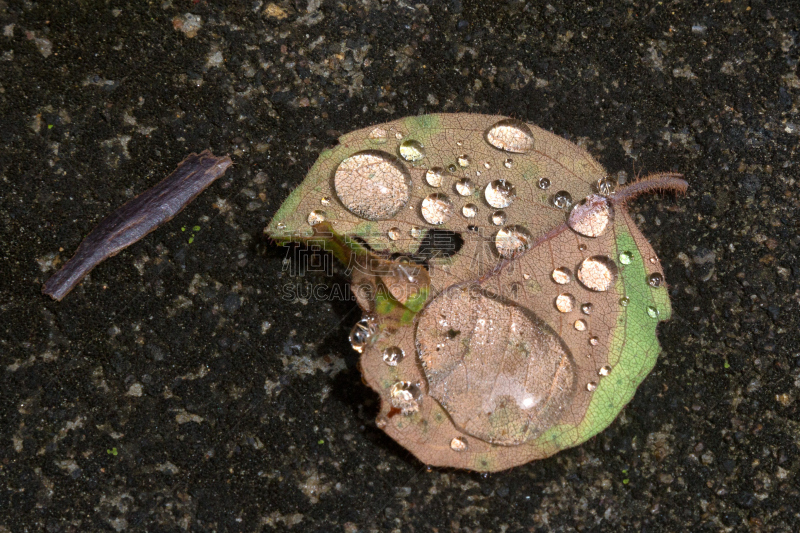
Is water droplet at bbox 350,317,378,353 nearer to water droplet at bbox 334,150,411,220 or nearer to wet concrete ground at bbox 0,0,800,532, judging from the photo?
wet concrete ground at bbox 0,0,800,532

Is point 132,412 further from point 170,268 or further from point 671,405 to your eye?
point 671,405

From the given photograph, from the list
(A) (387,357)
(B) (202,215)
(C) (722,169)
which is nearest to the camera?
(A) (387,357)

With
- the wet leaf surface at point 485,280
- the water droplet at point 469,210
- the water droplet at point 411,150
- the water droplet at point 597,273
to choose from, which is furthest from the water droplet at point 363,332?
the water droplet at point 597,273

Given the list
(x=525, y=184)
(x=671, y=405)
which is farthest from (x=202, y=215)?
(x=671, y=405)

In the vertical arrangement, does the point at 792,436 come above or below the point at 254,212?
below

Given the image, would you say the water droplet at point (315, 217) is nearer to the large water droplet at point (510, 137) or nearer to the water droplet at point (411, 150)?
the water droplet at point (411, 150)

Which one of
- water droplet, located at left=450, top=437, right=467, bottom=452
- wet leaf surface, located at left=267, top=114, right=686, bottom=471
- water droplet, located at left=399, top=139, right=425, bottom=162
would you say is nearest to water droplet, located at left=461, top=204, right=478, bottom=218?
wet leaf surface, located at left=267, top=114, right=686, bottom=471
